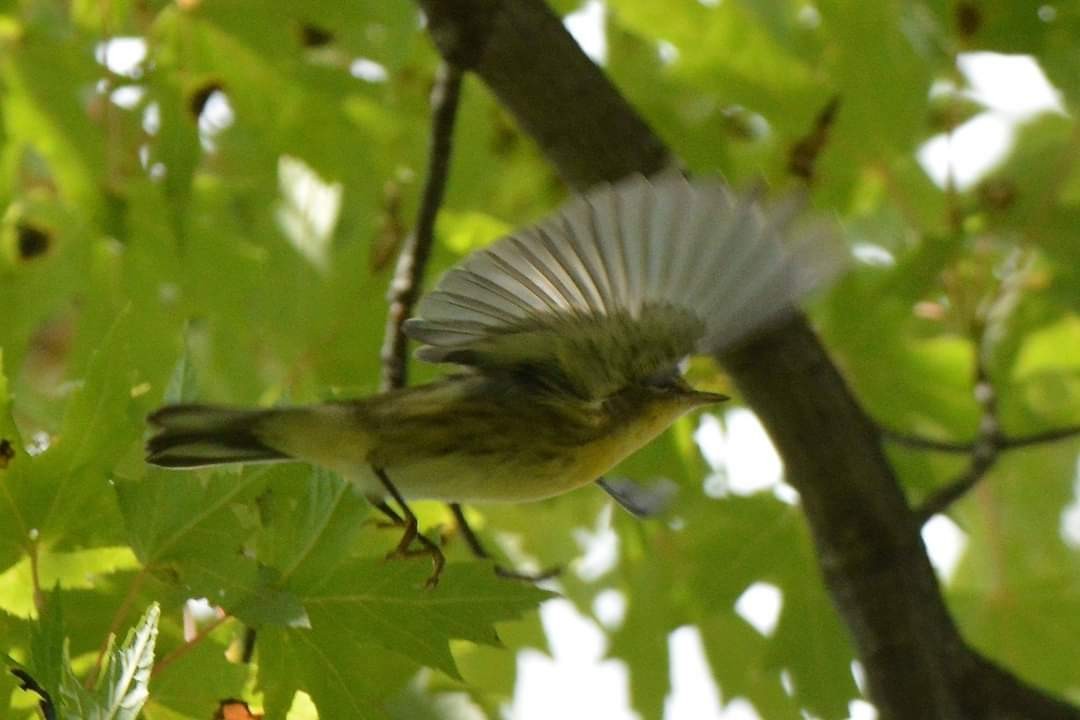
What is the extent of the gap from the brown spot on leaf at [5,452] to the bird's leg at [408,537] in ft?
1.67

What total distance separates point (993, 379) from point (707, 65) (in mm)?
989

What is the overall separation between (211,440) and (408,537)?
1.10ft

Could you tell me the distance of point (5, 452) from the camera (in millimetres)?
1734

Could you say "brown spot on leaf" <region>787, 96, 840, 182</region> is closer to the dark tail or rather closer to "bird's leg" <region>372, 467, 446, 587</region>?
"bird's leg" <region>372, 467, 446, 587</region>

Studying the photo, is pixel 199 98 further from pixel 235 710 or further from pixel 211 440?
pixel 235 710

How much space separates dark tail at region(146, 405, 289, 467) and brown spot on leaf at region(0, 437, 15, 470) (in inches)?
10.8

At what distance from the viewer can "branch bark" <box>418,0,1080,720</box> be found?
2520mm

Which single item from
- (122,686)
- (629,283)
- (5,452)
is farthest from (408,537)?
(122,686)

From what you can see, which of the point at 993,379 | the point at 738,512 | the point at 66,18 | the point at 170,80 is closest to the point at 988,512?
the point at 993,379

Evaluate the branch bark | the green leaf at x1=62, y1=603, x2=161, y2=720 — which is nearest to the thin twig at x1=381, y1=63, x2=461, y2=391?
the branch bark

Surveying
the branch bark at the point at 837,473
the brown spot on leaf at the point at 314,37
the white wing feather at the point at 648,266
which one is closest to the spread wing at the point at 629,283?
the white wing feather at the point at 648,266

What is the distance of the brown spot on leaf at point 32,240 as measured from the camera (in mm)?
3060

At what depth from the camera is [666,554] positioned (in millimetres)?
3346

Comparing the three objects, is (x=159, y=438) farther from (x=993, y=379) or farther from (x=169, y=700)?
(x=993, y=379)
